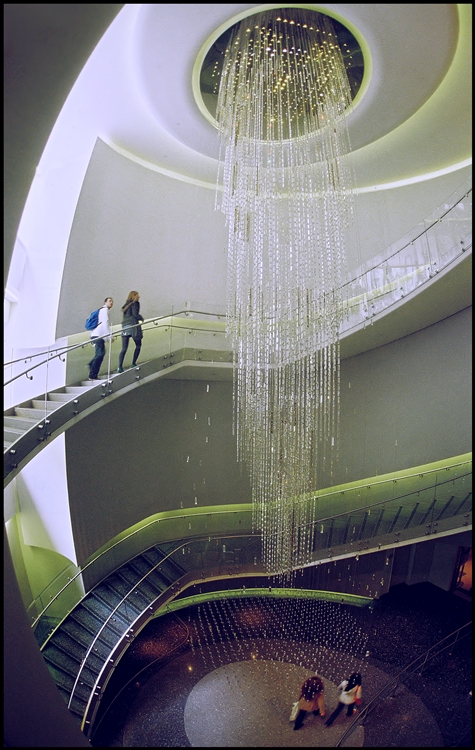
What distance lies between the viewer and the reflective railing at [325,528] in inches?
247

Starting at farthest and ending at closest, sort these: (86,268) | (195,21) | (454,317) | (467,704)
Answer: (86,268), (454,317), (467,704), (195,21)

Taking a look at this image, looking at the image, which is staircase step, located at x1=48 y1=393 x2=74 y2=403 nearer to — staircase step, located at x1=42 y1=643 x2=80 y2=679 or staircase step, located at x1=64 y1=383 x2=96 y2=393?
staircase step, located at x1=64 y1=383 x2=96 y2=393

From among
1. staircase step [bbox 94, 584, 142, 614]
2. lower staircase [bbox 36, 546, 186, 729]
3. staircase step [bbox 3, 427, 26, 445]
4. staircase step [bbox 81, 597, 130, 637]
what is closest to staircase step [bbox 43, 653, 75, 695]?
lower staircase [bbox 36, 546, 186, 729]

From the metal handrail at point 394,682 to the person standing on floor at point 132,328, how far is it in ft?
15.9

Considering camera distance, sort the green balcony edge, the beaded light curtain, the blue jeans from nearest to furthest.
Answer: the beaded light curtain
the blue jeans
the green balcony edge

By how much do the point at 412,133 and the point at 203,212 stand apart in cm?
344

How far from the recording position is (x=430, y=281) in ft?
18.7

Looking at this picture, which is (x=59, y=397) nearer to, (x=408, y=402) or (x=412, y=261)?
(x=412, y=261)

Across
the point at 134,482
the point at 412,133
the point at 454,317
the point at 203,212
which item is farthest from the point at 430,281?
the point at 134,482

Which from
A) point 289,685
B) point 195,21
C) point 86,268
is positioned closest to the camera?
point 195,21

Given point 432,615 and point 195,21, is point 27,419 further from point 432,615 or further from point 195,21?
point 432,615

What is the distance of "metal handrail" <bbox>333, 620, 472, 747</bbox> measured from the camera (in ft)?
17.3

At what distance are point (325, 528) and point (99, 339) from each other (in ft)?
14.0

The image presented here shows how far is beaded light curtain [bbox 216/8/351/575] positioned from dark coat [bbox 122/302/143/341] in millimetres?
1393
